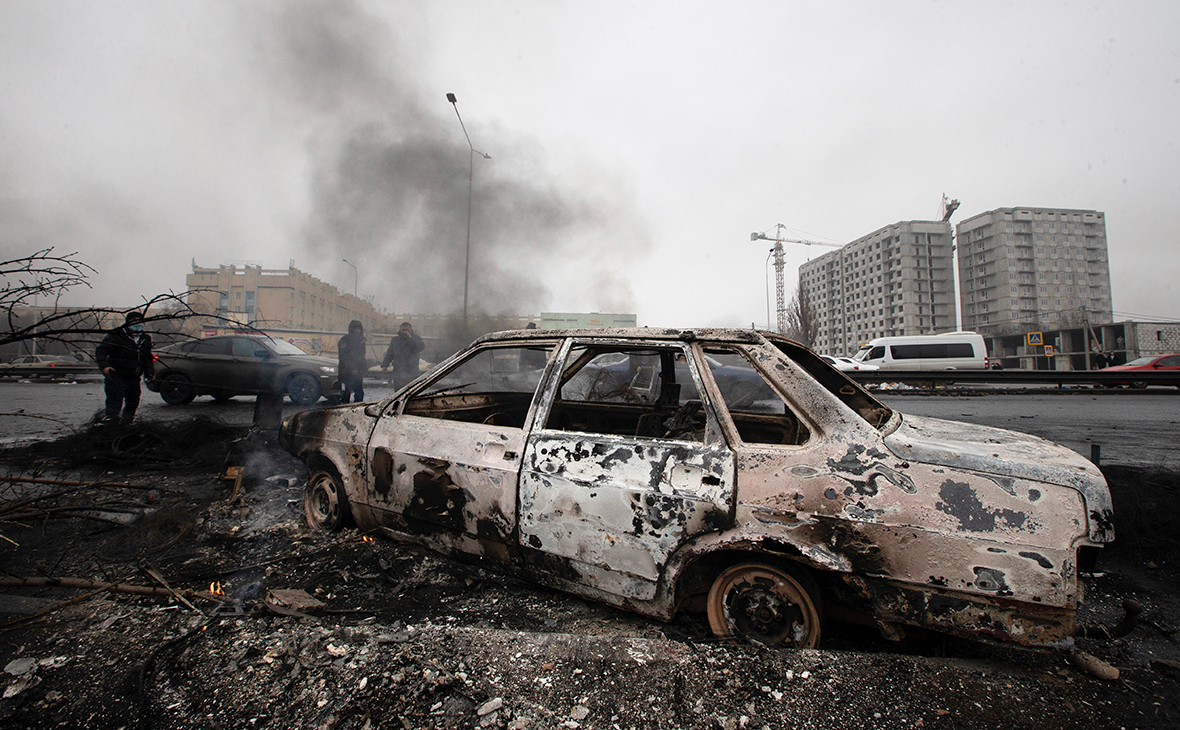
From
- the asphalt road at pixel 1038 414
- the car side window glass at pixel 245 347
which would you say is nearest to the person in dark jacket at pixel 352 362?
the asphalt road at pixel 1038 414

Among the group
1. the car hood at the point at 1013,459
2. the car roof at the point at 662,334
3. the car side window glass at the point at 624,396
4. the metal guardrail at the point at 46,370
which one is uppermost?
the metal guardrail at the point at 46,370

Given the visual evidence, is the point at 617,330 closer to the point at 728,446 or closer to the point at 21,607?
the point at 728,446

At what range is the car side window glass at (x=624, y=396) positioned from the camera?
101 inches

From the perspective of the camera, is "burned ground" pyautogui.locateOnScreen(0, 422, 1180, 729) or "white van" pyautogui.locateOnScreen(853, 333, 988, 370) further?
"white van" pyautogui.locateOnScreen(853, 333, 988, 370)

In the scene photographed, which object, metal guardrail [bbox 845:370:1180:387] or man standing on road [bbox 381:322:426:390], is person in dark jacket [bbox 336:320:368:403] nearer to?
man standing on road [bbox 381:322:426:390]

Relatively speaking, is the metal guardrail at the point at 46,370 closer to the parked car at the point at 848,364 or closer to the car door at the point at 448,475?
the car door at the point at 448,475

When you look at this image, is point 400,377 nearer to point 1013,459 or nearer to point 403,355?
point 403,355

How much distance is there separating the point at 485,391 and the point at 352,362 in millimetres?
5439

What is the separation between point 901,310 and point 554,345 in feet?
355

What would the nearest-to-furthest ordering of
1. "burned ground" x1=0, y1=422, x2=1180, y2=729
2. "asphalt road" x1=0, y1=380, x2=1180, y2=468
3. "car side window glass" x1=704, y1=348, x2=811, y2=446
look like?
"burned ground" x1=0, y1=422, x2=1180, y2=729
"car side window glass" x1=704, y1=348, x2=811, y2=446
"asphalt road" x1=0, y1=380, x2=1180, y2=468

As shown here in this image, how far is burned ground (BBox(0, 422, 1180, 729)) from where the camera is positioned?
58.4 inches

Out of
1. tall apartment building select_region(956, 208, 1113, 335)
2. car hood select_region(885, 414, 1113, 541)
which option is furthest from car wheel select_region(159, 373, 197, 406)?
tall apartment building select_region(956, 208, 1113, 335)

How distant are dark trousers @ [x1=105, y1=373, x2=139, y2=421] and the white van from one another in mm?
24329

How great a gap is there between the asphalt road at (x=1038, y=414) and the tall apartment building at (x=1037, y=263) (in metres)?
90.7
